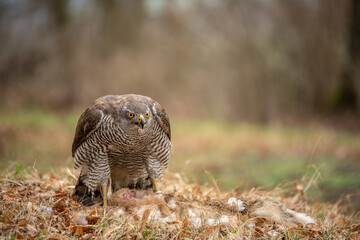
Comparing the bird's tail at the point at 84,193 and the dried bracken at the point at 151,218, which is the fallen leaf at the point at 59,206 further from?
the bird's tail at the point at 84,193

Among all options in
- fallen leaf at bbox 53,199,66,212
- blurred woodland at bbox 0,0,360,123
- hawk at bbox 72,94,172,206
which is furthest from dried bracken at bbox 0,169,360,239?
blurred woodland at bbox 0,0,360,123

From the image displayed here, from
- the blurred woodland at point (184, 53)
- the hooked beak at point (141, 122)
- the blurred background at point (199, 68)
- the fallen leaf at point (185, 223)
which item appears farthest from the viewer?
the blurred woodland at point (184, 53)

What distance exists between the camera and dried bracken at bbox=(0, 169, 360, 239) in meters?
2.91

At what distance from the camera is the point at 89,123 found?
11.7 ft

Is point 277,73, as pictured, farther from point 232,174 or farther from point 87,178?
point 87,178

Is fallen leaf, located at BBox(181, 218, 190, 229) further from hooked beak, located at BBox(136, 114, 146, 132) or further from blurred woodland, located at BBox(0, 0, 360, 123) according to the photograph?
blurred woodland, located at BBox(0, 0, 360, 123)

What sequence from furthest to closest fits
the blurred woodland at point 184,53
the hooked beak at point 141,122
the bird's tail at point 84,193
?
the blurred woodland at point 184,53
the bird's tail at point 84,193
the hooked beak at point 141,122

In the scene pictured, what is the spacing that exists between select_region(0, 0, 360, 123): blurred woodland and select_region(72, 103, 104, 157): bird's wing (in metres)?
9.91

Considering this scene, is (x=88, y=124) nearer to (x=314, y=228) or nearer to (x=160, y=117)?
(x=160, y=117)

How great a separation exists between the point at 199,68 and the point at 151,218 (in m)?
15.3

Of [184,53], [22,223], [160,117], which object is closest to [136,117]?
[160,117]

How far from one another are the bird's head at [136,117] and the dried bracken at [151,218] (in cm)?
66

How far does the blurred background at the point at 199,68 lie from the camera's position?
1101cm

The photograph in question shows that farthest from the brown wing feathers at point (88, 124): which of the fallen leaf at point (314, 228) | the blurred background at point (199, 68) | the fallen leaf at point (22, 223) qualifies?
the blurred background at point (199, 68)
